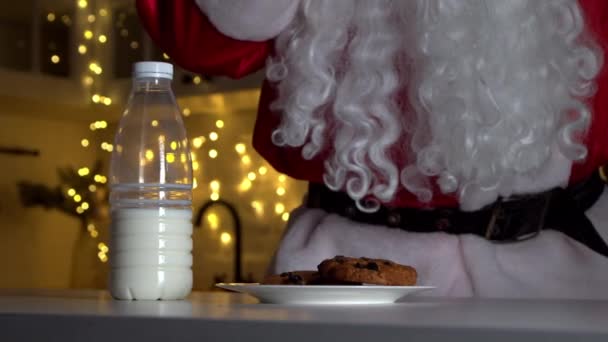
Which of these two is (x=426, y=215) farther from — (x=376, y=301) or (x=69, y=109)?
→ (x=69, y=109)

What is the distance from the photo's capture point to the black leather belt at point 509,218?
127 centimetres

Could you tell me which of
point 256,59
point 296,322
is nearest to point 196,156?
point 256,59

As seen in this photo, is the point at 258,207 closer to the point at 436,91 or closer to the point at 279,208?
the point at 279,208

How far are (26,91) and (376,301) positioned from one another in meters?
2.17

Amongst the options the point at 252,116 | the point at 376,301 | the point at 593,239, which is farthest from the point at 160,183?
the point at 252,116

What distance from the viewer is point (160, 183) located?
37.3 inches

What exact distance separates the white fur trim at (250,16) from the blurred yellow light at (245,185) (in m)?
1.58

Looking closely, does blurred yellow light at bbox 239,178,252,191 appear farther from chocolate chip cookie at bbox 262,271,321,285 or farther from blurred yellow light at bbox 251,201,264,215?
chocolate chip cookie at bbox 262,271,321,285

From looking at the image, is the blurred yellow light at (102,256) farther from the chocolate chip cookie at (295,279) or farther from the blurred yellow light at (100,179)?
the chocolate chip cookie at (295,279)

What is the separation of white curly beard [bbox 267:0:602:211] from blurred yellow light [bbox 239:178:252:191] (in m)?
1.57

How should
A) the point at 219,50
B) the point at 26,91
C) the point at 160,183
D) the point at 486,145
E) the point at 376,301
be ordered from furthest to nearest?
1. the point at 26,91
2. the point at 219,50
3. the point at 486,145
4. the point at 160,183
5. the point at 376,301

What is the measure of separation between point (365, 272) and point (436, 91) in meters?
0.40

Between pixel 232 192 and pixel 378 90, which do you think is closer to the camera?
pixel 378 90

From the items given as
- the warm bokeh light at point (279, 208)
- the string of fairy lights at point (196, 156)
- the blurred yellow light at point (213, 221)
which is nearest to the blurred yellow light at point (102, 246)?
the string of fairy lights at point (196, 156)
